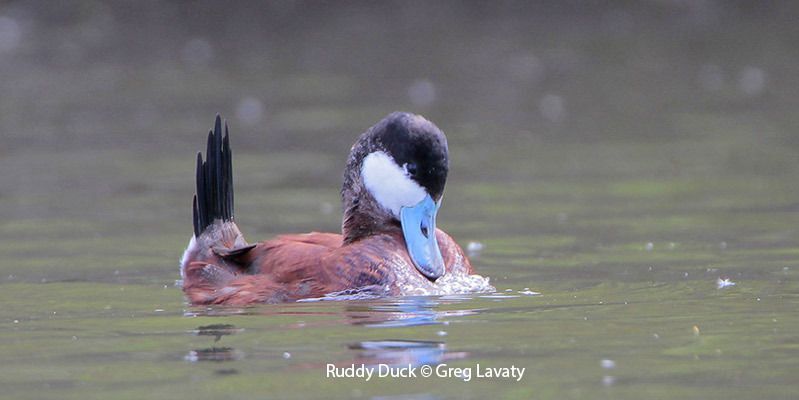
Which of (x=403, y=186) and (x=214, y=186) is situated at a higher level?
(x=214, y=186)

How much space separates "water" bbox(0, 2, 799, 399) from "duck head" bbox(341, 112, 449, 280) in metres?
0.41

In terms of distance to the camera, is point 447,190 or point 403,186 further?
point 447,190

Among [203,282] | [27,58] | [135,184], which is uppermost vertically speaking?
[27,58]

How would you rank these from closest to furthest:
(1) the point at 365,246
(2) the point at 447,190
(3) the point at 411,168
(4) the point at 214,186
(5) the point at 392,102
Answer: (1) the point at 365,246, (3) the point at 411,168, (4) the point at 214,186, (2) the point at 447,190, (5) the point at 392,102

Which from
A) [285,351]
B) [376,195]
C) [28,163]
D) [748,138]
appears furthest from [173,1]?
[285,351]

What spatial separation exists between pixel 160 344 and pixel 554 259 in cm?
325

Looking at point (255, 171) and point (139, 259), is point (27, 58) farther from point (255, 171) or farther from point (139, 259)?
point (139, 259)

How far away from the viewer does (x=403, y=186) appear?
7984 millimetres

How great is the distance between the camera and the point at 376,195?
808 centimetres

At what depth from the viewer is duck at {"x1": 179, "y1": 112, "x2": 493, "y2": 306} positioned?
759cm

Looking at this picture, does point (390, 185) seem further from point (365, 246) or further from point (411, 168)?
point (365, 246)

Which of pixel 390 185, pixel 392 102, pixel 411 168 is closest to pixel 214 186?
pixel 390 185

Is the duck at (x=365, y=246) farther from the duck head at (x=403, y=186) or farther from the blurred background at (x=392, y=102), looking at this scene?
the blurred background at (x=392, y=102)

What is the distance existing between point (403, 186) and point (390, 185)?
8 centimetres
